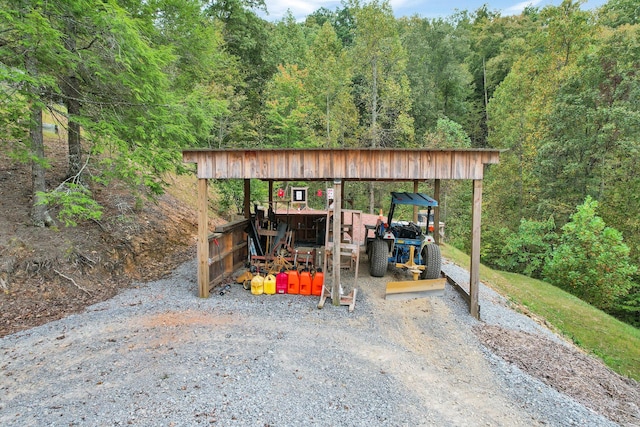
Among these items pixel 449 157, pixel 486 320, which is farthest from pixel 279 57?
pixel 486 320

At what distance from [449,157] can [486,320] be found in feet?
10.3

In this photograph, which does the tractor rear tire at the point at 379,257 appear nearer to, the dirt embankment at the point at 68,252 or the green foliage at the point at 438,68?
the dirt embankment at the point at 68,252

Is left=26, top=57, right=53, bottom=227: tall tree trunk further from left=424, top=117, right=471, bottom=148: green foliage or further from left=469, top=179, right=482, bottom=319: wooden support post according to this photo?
left=424, top=117, right=471, bottom=148: green foliage

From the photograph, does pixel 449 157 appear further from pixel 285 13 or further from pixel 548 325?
pixel 285 13

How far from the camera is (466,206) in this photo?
69.3ft

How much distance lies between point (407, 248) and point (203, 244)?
4763 millimetres

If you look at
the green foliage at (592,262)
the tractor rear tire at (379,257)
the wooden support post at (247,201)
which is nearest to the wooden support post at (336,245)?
the tractor rear tire at (379,257)

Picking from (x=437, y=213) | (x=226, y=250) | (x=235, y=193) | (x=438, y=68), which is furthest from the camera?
(x=438, y=68)

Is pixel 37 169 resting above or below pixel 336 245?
above

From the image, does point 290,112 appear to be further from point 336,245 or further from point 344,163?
point 336,245

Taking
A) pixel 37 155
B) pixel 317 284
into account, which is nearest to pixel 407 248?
pixel 317 284

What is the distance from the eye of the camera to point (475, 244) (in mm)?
6570

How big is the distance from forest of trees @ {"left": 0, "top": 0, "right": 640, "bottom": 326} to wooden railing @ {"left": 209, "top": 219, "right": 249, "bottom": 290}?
178cm

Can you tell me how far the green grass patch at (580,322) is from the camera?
26.1ft
